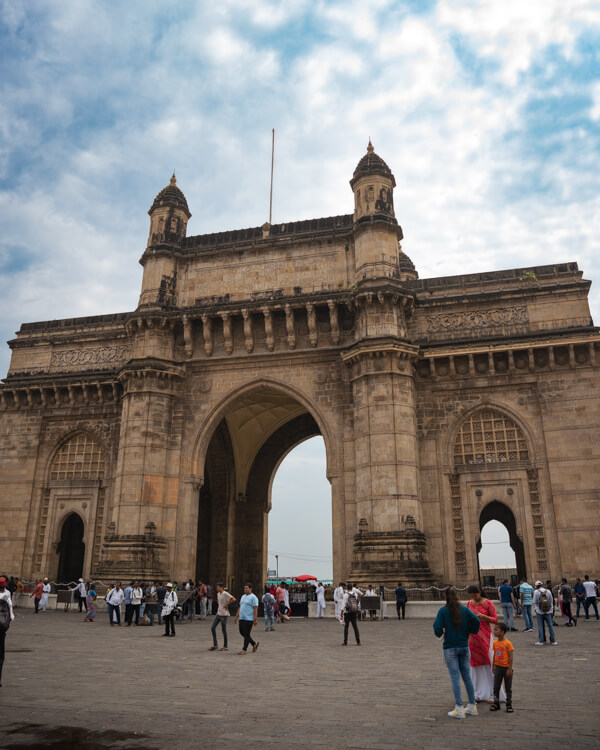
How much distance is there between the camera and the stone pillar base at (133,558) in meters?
21.9

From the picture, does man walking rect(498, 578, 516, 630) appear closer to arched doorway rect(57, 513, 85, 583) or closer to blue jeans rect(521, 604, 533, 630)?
blue jeans rect(521, 604, 533, 630)

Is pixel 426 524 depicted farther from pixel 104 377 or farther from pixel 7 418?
pixel 7 418

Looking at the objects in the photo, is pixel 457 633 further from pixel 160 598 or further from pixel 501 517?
pixel 501 517

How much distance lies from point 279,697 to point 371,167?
853 inches

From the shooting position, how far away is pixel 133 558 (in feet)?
72.6

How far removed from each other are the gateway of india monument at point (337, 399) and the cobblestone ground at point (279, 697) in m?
8.31

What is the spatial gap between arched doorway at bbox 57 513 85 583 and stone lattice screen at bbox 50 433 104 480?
1895mm

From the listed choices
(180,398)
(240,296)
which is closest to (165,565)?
(180,398)

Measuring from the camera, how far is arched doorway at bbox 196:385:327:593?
30094 millimetres

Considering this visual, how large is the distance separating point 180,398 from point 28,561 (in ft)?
30.7

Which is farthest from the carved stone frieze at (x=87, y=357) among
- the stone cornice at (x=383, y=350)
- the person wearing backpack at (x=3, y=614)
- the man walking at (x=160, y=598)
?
the person wearing backpack at (x=3, y=614)

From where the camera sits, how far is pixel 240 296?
25.7m

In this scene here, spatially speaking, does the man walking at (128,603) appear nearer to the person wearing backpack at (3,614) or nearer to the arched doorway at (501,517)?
the person wearing backpack at (3,614)

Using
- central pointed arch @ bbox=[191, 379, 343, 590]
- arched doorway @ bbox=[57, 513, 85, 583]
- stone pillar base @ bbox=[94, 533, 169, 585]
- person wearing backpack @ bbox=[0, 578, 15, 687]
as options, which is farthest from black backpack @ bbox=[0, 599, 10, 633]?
central pointed arch @ bbox=[191, 379, 343, 590]
